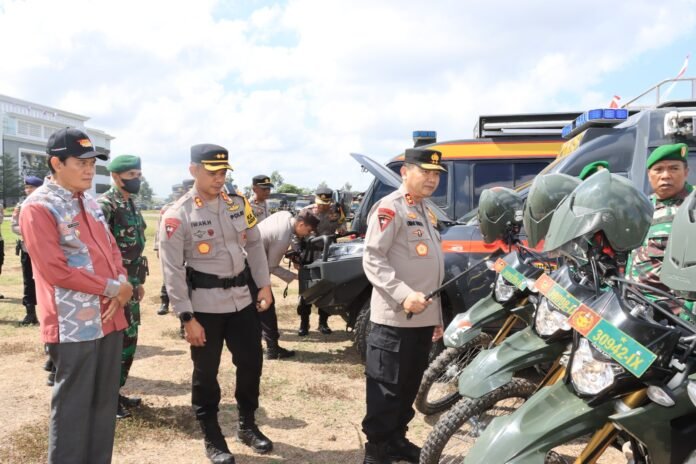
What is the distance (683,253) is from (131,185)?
3435 millimetres

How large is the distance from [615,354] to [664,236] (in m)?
1.97

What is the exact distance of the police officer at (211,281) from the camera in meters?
3.04

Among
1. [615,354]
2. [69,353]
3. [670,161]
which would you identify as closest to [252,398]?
[69,353]

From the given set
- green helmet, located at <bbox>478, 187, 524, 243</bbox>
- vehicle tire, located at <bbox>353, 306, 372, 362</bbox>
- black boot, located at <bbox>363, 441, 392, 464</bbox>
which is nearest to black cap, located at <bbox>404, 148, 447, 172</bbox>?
green helmet, located at <bbox>478, 187, 524, 243</bbox>

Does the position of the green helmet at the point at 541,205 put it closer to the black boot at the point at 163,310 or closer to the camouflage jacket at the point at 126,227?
the camouflage jacket at the point at 126,227

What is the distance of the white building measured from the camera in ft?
236

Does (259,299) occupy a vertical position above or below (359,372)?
above

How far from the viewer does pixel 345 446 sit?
3.62 meters

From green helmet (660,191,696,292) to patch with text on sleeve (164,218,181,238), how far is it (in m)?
2.32

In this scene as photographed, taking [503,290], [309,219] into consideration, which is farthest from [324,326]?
[503,290]

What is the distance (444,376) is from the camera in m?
3.67

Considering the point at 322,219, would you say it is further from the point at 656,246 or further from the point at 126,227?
the point at 656,246

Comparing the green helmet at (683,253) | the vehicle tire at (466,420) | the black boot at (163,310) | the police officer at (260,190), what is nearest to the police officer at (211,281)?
the vehicle tire at (466,420)

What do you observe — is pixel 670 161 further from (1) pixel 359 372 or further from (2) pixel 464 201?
(2) pixel 464 201
